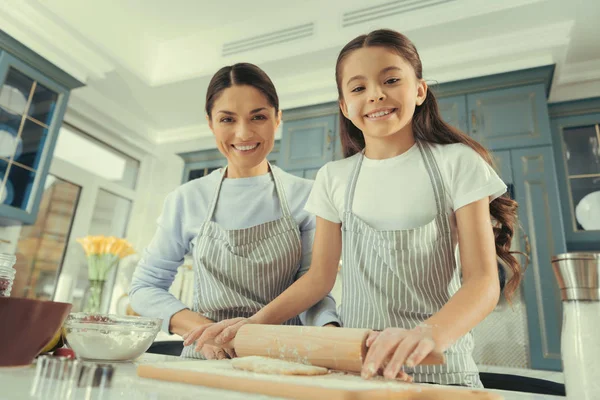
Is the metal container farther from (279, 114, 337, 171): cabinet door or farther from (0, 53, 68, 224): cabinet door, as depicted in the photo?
(0, 53, 68, 224): cabinet door

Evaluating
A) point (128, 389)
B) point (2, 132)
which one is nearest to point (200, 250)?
point (128, 389)

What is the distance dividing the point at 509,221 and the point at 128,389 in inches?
29.9

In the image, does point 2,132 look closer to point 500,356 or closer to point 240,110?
point 240,110

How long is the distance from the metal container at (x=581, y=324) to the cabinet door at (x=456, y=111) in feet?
7.26

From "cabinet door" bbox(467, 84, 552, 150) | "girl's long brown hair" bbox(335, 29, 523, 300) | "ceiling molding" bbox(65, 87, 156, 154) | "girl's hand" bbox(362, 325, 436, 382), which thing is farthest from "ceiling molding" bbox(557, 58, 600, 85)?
"ceiling molding" bbox(65, 87, 156, 154)

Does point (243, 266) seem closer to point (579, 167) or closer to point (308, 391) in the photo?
point (308, 391)

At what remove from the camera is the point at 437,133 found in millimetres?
927

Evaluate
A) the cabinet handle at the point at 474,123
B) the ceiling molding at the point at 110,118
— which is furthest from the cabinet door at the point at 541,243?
the ceiling molding at the point at 110,118

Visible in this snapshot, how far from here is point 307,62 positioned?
115 inches

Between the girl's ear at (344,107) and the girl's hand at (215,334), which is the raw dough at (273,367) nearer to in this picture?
the girl's hand at (215,334)

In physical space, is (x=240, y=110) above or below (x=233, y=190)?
above

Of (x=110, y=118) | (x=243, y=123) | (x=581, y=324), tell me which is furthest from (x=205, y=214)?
(x=110, y=118)

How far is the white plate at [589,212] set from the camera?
2.38m

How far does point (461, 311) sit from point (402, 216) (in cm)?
26
